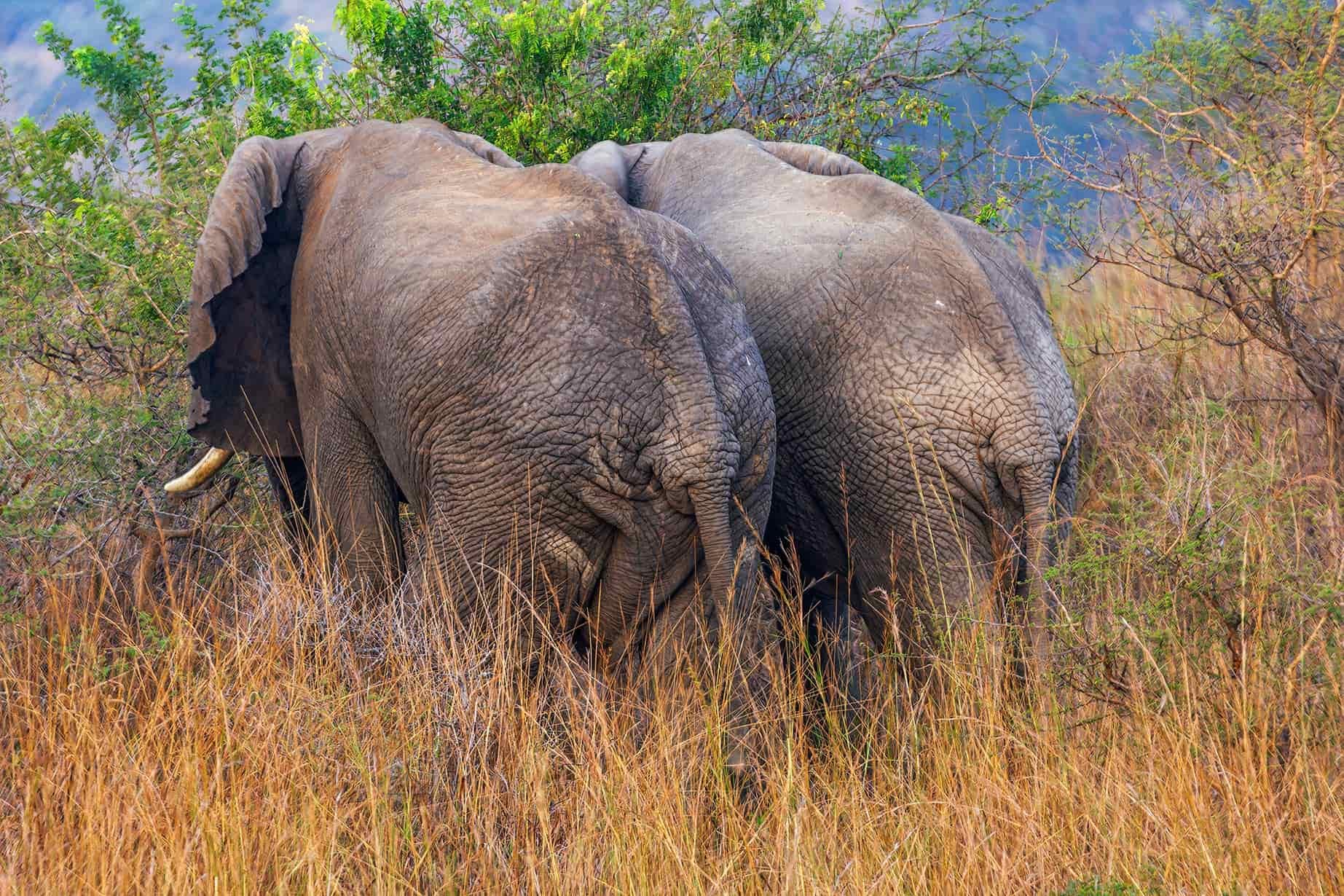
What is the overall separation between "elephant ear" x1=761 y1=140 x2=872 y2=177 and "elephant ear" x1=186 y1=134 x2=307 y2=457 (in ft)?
6.33

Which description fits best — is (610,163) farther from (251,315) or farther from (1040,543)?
(1040,543)

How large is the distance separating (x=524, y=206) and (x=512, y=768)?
5.41ft

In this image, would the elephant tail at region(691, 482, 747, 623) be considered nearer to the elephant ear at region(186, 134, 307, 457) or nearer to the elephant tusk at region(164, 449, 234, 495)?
the elephant ear at region(186, 134, 307, 457)

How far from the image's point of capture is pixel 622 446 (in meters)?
3.70

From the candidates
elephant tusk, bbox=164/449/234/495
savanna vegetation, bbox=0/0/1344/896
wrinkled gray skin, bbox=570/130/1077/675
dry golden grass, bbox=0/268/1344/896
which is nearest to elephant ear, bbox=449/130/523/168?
wrinkled gray skin, bbox=570/130/1077/675

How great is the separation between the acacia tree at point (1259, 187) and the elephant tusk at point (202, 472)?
12.0 feet

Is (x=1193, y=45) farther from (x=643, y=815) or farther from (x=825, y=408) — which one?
(x=643, y=815)

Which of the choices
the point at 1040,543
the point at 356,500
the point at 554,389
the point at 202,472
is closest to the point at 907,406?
the point at 1040,543

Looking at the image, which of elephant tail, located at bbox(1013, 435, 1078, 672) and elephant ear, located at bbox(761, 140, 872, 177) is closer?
elephant tail, located at bbox(1013, 435, 1078, 672)

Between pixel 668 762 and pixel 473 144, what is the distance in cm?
259

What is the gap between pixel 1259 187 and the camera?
5371 millimetres

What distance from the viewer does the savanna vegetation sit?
3.10m

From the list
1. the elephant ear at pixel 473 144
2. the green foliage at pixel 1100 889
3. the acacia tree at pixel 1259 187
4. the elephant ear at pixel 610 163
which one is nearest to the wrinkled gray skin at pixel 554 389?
the elephant ear at pixel 473 144

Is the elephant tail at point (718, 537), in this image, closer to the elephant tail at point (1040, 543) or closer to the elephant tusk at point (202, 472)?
the elephant tail at point (1040, 543)
